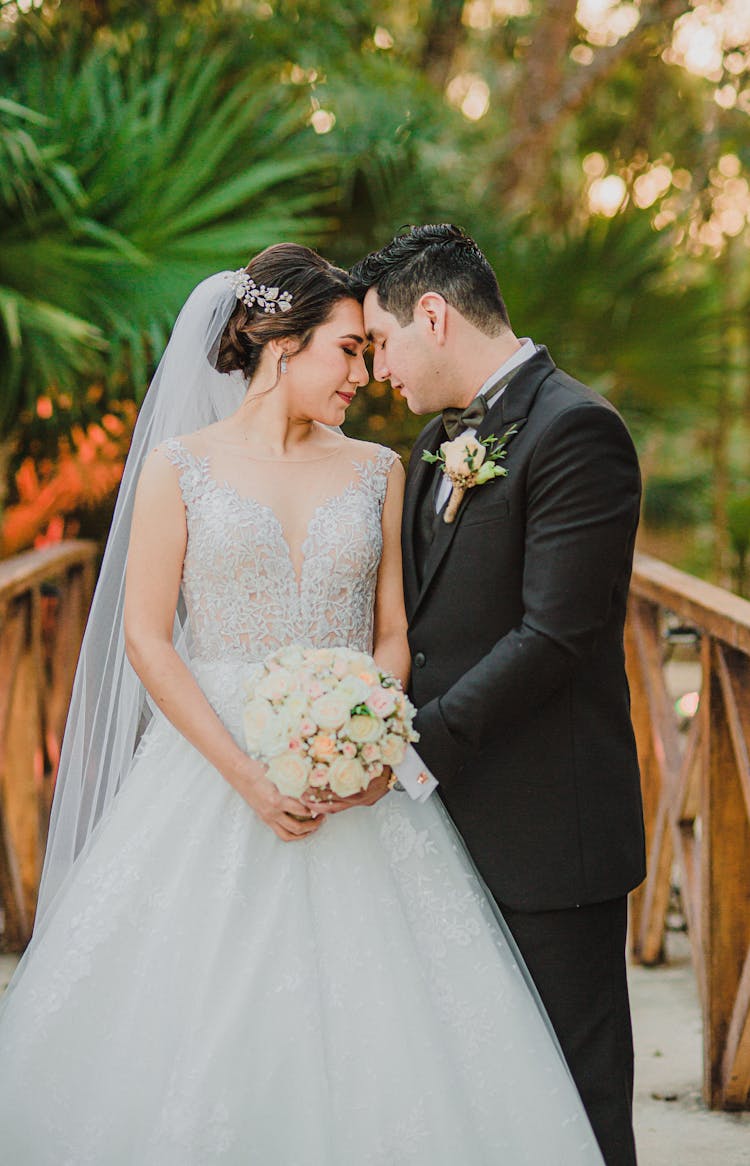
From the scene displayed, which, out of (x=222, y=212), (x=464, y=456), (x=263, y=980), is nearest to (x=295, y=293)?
(x=464, y=456)

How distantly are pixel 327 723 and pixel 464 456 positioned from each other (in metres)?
0.56

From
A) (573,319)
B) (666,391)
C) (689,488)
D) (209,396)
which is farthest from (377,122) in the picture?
(689,488)

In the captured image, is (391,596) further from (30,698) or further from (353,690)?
(30,698)

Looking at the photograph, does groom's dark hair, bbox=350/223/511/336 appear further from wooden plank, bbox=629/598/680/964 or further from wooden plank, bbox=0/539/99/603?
wooden plank, bbox=629/598/680/964

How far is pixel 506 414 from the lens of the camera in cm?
225

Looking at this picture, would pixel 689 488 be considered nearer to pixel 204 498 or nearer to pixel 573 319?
pixel 573 319

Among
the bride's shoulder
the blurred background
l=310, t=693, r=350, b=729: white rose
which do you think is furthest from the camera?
the blurred background

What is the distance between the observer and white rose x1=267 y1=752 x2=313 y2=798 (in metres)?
1.99

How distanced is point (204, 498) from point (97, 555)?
3345 mm

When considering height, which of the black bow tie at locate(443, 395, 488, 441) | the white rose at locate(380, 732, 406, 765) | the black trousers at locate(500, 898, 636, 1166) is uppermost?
the black bow tie at locate(443, 395, 488, 441)

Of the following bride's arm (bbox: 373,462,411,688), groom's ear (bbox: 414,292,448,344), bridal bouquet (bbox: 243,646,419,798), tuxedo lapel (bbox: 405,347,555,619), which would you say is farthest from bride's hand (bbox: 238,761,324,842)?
groom's ear (bbox: 414,292,448,344)

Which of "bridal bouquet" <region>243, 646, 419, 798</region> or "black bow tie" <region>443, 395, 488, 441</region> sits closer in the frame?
"bridal bouquet" <region>243, 646, 419, 798</region>

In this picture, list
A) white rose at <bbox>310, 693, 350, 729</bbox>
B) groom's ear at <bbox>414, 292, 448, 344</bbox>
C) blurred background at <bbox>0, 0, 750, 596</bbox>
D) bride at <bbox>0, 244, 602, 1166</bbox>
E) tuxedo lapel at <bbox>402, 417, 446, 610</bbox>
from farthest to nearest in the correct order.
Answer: blurred background at <bbox>0, 0, 750, 596</bbox>
tuxedo lapel at <bbox>402, 417, 446, 610</bbox>
groom's ear at <bbox>414, 292, 448, 344</bbox>
bride at <bbox>0, 244, 602, 1166</bbox>
white rose at <bbox>310, 693, 350, 729</bbox>

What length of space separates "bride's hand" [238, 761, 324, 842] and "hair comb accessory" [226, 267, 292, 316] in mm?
920
